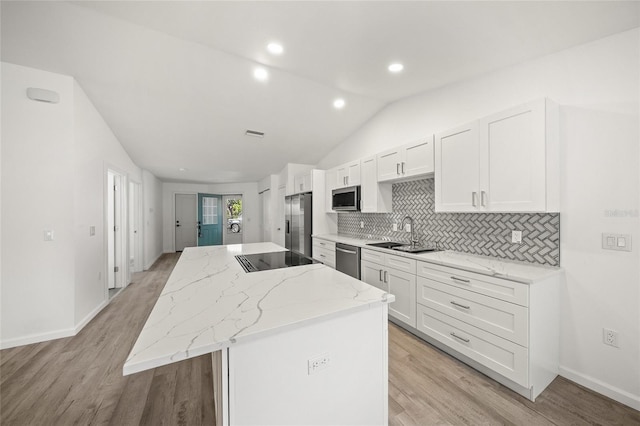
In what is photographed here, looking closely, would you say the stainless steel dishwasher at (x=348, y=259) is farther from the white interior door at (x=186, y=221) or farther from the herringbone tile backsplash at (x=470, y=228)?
the white interior door at (x=186, y=221)

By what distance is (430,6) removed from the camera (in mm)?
1815

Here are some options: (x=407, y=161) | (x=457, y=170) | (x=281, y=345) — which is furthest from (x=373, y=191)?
(x=281, y=345)

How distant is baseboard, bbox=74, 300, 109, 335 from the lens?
A: 2.73m

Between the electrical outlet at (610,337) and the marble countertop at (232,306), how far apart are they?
5.94 ft

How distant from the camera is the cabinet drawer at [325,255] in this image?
154 inches

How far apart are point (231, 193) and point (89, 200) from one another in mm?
5702

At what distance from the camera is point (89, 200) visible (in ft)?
10.1

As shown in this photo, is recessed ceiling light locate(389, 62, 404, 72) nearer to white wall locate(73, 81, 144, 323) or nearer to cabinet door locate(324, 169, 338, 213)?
cabinet door locate(324, 169, 338, 213)

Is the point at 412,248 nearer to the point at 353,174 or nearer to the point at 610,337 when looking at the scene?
the point at 353,174

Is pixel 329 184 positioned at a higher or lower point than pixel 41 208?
higher

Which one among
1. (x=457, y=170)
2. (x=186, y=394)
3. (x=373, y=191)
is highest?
(x=457, y=170)

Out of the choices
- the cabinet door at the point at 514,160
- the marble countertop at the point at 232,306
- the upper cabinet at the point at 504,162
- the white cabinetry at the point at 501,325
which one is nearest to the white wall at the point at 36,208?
the marble countertop at the point at 232,306

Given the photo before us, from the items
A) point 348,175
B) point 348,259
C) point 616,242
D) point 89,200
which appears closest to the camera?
point 616,242

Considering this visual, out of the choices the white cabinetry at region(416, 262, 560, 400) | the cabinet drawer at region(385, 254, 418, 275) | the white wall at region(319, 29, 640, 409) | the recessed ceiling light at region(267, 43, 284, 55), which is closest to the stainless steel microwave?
the cabinet drawer at region(385, 254, 418, 275)
